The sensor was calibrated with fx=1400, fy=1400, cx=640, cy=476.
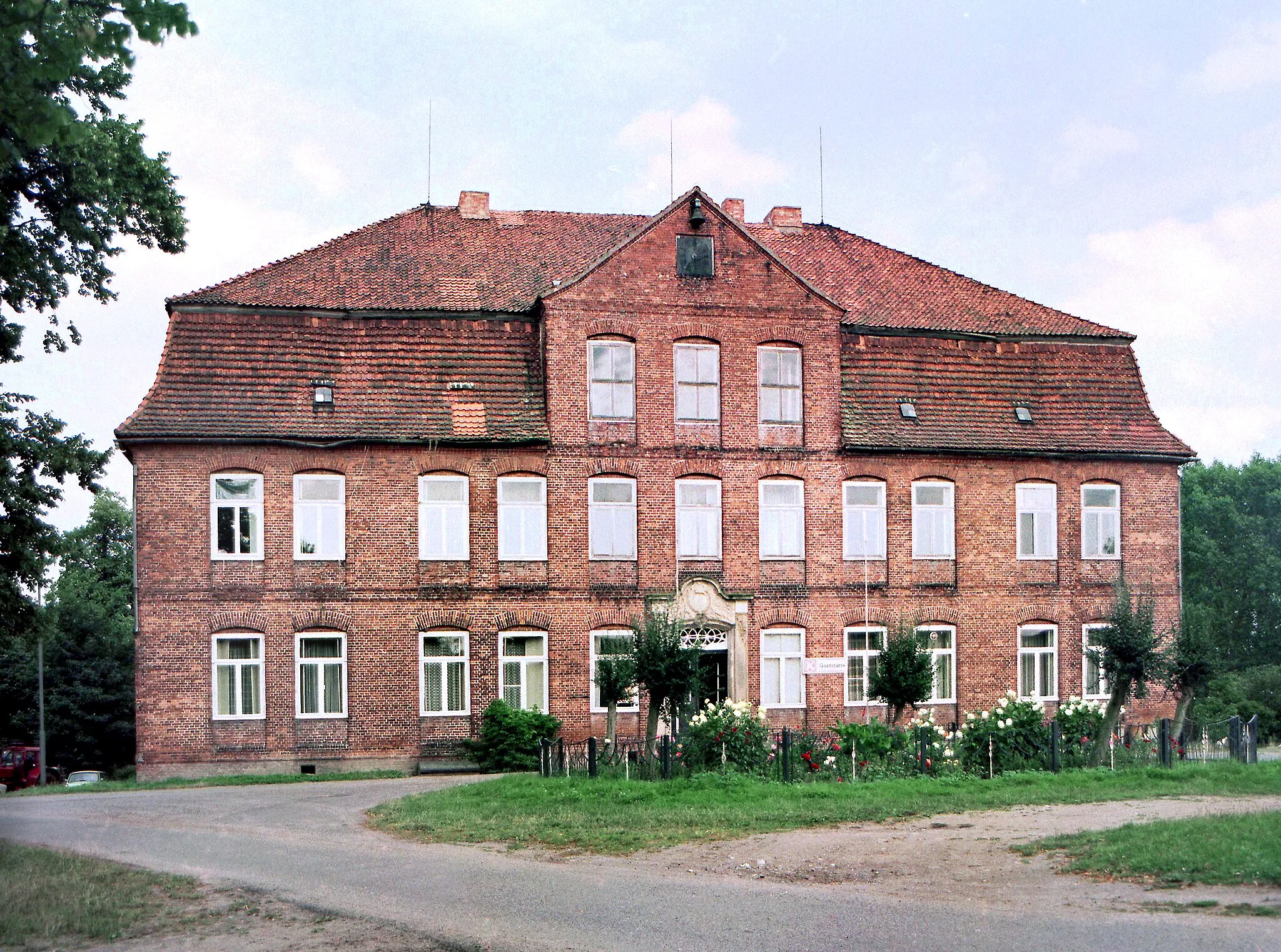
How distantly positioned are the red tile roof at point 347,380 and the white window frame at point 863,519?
275 inches

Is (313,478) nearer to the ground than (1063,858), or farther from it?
farther from it

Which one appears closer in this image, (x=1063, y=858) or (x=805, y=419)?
(x=1063, y=858)

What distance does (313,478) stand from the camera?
2900 centimetres

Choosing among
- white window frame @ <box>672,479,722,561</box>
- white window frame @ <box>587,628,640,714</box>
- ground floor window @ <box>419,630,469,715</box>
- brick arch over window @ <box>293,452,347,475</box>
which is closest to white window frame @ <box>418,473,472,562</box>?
ground floor window @ <box>419,630,469,715</box>

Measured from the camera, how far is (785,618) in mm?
30625

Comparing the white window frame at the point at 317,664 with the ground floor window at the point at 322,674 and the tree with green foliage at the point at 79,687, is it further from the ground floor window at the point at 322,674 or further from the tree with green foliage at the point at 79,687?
the tree with green foliage at the point at 79,687

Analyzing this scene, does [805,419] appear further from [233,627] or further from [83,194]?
[83,194]

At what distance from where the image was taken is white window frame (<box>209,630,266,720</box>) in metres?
28.2

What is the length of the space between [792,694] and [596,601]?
482cm

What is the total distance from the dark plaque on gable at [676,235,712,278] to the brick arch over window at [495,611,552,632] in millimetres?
7959

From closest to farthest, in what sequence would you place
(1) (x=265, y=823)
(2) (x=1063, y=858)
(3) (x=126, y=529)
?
1. (2) (x=1063, y=858)
2. (1) (x=265, y=823)
3. (3) (x=126, y=529)

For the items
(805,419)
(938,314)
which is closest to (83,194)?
(805,419)

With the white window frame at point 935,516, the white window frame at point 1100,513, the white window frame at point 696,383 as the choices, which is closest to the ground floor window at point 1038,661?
the white window frame at point 1100,513

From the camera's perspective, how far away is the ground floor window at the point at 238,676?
28.3 meters
